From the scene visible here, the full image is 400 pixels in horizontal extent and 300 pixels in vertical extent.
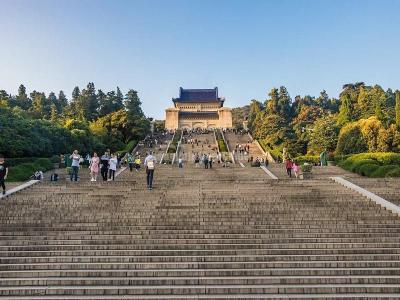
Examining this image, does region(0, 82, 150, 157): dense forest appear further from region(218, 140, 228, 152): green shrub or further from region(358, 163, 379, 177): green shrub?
region(358, 163, 379, 177): green shrub

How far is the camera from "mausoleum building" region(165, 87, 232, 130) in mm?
82312

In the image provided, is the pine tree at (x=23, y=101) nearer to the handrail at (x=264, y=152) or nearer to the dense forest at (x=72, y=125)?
the dense forest at (x=72, y=125)

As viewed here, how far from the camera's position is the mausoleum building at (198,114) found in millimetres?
82312

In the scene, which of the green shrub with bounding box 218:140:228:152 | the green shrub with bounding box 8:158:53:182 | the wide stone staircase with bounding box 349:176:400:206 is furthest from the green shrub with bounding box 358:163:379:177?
the green shrub with bounding box 218:140:228:152

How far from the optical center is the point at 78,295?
7.54 m

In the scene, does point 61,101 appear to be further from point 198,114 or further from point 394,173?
point 394,173

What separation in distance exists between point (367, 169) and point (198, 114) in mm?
64302

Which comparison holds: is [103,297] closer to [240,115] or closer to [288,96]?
[288,96]

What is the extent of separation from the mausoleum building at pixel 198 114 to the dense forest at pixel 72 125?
10337 millimetres

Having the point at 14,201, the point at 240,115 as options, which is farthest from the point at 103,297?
the point at 240,115

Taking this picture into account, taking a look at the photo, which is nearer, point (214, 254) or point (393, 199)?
point (214, 254)

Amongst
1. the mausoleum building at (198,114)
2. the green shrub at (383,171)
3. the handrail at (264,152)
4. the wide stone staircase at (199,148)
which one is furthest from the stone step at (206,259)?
the mausoleum building at (198,114)

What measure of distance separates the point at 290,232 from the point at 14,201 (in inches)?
298

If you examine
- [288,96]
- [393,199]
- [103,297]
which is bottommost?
[103,297]
